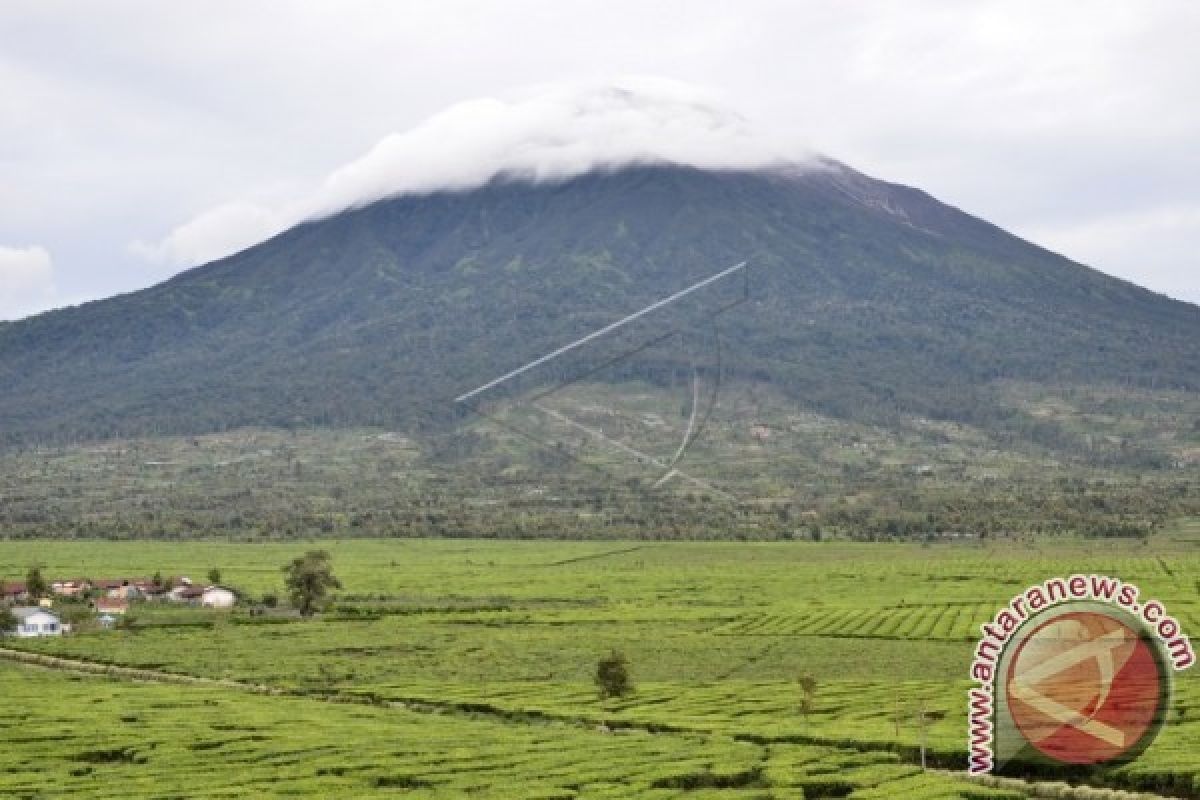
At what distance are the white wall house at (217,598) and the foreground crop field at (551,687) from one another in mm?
3567

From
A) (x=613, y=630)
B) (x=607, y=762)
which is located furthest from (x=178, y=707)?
(x=613, y=630)

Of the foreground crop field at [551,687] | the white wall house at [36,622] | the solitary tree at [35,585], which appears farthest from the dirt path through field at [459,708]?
the solitary tree at [35,585]

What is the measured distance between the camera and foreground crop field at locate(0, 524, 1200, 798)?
1507 inches

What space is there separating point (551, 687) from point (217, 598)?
48033 mm

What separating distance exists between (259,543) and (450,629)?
7838 centimetres

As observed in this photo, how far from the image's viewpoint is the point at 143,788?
1484 inches

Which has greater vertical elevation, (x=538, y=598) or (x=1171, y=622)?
(x=1171, y=622)

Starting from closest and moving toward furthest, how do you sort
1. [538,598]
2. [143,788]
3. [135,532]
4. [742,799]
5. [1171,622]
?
[1171,622], [742,799], [143,788], [538,598], [135,532]

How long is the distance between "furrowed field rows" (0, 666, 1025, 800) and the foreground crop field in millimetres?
114

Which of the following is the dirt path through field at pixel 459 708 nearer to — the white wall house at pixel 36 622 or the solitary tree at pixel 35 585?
the white wall house at pixel 36 622

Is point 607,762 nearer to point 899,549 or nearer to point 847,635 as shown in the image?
point 847,635

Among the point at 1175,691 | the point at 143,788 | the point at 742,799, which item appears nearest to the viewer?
the point at 742,799

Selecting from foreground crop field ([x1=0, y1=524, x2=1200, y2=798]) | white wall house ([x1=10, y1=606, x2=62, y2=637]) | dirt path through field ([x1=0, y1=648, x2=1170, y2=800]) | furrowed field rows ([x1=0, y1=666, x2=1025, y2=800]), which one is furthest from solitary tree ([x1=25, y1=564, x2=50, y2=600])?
furrowed field rows ([x1=0, y1=666, x2=1025, y2=800])

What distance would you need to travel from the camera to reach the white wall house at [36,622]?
288ft
